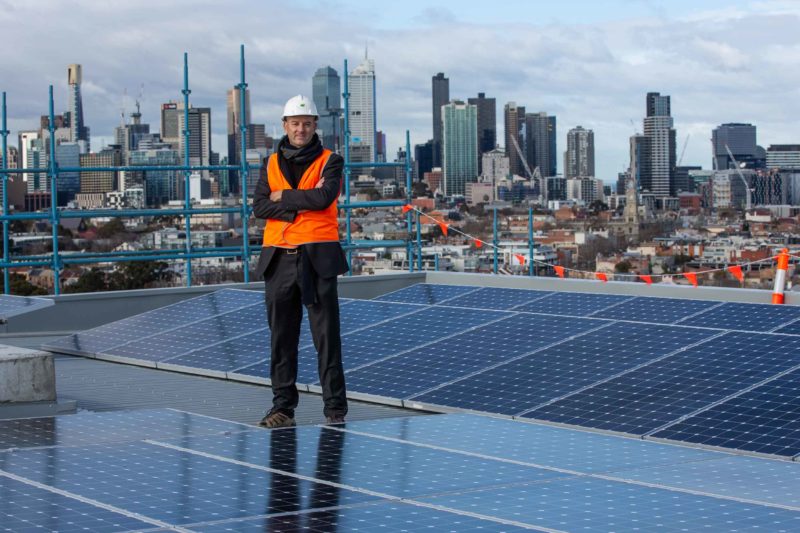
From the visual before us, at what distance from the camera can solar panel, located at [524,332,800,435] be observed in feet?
24.6

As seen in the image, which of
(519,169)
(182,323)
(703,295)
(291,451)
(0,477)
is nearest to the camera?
(0,477)

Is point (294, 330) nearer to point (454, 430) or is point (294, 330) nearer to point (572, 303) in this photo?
point (454, 430)

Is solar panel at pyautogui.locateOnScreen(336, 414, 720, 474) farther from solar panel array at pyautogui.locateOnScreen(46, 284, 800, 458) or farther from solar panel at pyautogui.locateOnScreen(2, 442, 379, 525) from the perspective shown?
solar panel at pyautogui.locateOnScreen(2, 442, 379, 525)

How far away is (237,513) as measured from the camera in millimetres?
5102

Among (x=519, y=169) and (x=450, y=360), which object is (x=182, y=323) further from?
(x=519, y=169)

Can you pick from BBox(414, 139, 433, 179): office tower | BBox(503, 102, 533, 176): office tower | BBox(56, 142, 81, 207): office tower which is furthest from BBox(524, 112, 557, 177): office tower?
BBox(56, 142, 81, 207): office tower

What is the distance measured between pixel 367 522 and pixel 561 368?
3931 mm

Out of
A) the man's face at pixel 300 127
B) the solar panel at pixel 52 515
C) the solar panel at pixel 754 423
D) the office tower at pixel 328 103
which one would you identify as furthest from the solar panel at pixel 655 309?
the office tower at pixel 328 103

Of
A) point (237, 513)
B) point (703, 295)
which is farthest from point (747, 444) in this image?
point (703, 295)

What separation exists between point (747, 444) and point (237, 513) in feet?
9.17

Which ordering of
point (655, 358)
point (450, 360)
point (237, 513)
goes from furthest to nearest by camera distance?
point (450, 360) → point (655, 358) → point (237, 513)

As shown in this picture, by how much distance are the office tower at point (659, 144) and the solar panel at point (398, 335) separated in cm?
12168

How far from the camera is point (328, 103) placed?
25.5 meters

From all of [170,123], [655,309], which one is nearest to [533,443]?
[655,309]
